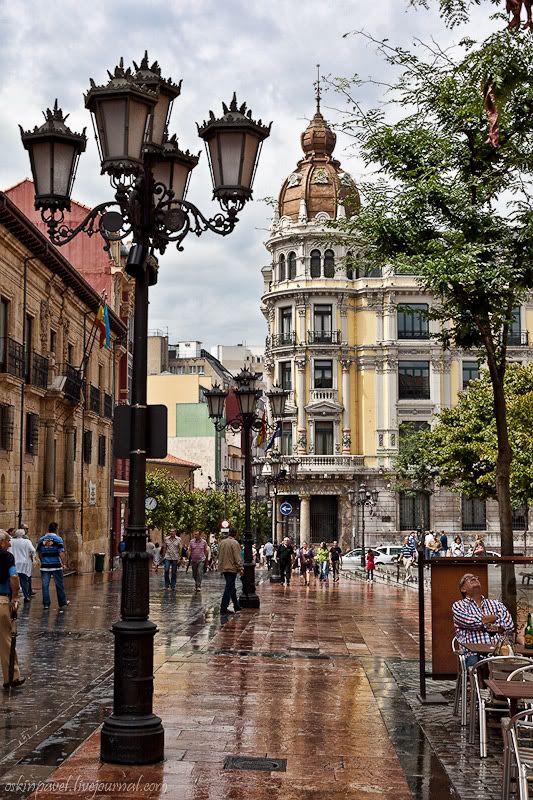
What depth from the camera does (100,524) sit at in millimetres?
38156

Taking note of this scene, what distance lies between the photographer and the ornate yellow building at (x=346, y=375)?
58000 mm

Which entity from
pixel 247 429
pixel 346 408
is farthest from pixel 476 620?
pixel 346 408

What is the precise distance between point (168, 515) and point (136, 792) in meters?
49.3

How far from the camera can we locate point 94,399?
36.2 m

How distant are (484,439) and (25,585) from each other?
934 inches

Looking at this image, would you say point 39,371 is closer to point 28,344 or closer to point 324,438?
point 28,344

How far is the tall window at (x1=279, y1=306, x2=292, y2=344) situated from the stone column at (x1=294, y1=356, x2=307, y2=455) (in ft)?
5.55

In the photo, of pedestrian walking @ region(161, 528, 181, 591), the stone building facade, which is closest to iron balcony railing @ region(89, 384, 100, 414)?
the stone building facade

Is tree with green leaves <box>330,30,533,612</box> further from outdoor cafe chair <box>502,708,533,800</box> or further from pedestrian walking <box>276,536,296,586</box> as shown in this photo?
pedestrian walking <box>276,536,296,586</box>

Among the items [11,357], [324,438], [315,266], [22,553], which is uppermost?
[315,266]

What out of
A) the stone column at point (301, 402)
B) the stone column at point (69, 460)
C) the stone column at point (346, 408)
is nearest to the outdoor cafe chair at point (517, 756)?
the stone column at point (69, 460)

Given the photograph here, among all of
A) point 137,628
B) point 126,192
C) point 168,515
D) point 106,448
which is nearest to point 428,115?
point 126,192

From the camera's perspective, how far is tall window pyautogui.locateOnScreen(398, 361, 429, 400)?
Answer: 60.0 m

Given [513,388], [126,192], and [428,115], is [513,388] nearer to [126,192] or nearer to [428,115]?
[428,115]
